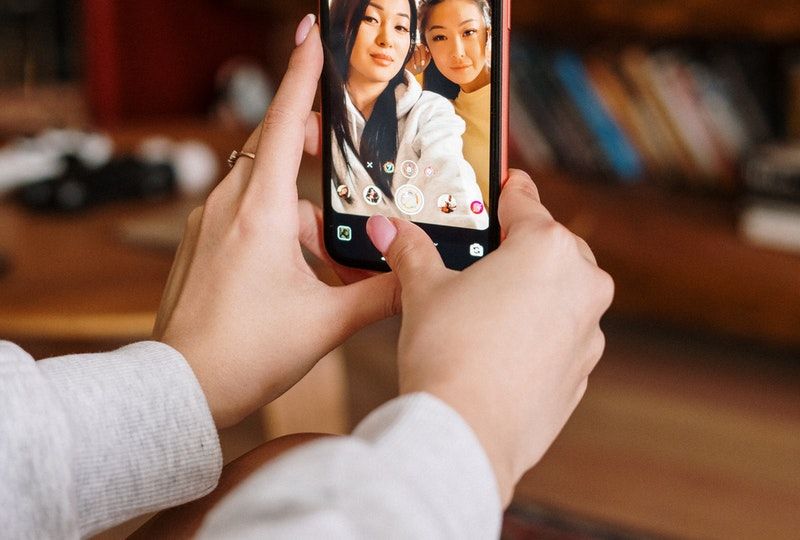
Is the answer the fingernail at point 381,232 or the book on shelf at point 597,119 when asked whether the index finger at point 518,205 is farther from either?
the book on shelf at point 597,119

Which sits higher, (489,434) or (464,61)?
(464,61)

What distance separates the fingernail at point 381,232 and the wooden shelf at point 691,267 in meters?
0.86

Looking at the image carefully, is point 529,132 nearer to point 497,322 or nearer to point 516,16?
point 516,16

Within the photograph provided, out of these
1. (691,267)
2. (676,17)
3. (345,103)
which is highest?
(676,17)

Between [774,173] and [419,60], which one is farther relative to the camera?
[774,173]

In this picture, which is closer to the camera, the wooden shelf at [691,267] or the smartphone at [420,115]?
the smartphone at [420,115]

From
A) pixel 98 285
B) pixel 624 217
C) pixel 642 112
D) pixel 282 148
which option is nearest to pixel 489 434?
pixel 282 148

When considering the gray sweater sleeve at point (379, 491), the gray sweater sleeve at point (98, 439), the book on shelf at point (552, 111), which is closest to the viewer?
the gray sweater sleeve at point (379, 491)

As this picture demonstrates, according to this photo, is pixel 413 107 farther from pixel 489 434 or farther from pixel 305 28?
pixel 489 434

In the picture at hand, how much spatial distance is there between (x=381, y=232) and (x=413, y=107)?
0.10 metres

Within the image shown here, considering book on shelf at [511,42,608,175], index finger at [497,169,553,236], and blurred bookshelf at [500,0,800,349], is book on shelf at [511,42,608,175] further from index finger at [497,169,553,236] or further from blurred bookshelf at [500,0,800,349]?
index finger at [497,169,553,236]

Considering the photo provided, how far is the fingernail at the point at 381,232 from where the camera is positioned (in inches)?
22.2

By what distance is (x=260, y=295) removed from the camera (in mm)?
543

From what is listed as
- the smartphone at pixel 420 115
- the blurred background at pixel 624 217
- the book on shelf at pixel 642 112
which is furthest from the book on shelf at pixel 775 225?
the smartphone at pixel 420 115
